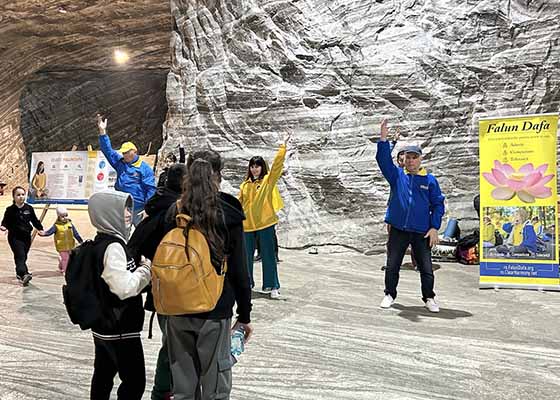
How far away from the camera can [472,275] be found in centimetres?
596

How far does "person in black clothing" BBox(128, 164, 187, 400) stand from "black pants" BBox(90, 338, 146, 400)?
110 millimetres

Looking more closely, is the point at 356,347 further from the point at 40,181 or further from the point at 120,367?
the point at 40,181

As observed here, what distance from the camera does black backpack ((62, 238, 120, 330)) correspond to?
1.97 meters

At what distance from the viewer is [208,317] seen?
6.18ft

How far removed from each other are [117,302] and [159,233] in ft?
0.98

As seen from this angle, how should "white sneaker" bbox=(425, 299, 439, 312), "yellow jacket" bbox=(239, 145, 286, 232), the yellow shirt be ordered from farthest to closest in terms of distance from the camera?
the yellow shirt, "yellow jacket" bbox=(239, 145, 286, 232), "white sneaker" bbox=(425, 299, 439, 312)

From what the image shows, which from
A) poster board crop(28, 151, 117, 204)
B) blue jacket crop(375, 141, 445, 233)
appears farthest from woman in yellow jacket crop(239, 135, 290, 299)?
poster board crop(28, 151, 117, 204)

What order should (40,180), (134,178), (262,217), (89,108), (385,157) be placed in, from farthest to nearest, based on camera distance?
(89,108), (40,180), (134,178), (262,217), (385,157)

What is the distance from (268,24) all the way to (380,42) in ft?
6.24

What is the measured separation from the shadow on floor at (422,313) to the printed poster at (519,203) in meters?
1.10

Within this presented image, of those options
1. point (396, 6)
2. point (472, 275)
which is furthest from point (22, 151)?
point (472, 275)

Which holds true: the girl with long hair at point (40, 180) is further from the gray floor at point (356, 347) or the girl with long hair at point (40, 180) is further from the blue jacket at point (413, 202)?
the blue jacket at point (413, 202)

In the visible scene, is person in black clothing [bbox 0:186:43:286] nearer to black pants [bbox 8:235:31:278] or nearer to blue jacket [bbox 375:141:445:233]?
black pants [bbox 8:235:31:278]

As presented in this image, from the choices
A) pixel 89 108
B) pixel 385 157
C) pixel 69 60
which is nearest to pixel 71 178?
pixel 69 60
